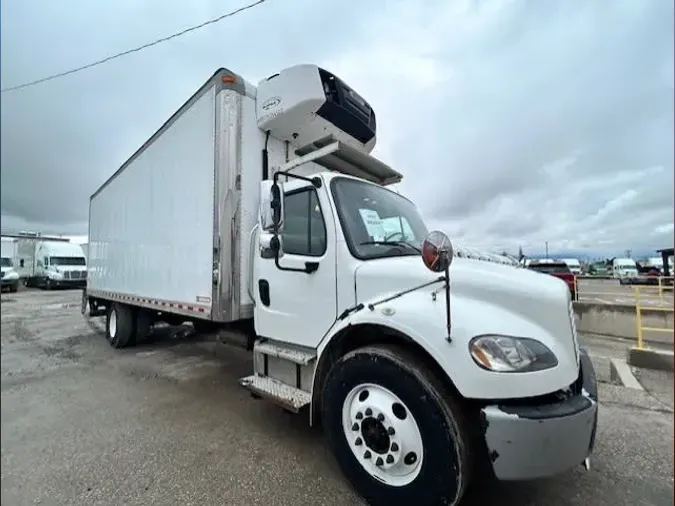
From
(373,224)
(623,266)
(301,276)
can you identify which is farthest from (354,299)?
(623,266)

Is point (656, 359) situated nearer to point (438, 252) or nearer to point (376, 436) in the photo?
point (438, 252)

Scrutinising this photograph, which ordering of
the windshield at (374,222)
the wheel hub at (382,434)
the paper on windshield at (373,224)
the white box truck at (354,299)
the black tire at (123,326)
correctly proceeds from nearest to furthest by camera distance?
1. the white box truck at (354,299)
2. the wheel hub at (382,434)
3. the windshield at (374,222)
4. the paper on windshield at (373,224)
5. the black tire at (123,326)

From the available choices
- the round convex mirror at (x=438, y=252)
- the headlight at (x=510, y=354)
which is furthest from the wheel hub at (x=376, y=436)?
the round convex mirror at (x=438, y=252)

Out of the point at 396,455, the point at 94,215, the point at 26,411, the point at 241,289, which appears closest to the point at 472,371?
the point at 396,455

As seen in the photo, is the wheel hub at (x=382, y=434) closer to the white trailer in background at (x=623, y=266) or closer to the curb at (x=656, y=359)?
the curb at (x=656, y=359)

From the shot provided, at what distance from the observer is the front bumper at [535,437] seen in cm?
183

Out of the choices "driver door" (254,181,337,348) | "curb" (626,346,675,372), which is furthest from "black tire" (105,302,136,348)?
"curb" (626,346,675,372)

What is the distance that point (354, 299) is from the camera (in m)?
2.73

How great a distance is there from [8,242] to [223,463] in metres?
2.48

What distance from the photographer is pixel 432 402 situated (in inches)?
80.8

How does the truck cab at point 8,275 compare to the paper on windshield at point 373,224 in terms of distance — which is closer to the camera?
the truck cab at point 8,275

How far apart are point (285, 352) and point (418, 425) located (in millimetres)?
1496

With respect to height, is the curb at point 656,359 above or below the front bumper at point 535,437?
above

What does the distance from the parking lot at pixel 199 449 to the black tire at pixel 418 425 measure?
1.10 ft
